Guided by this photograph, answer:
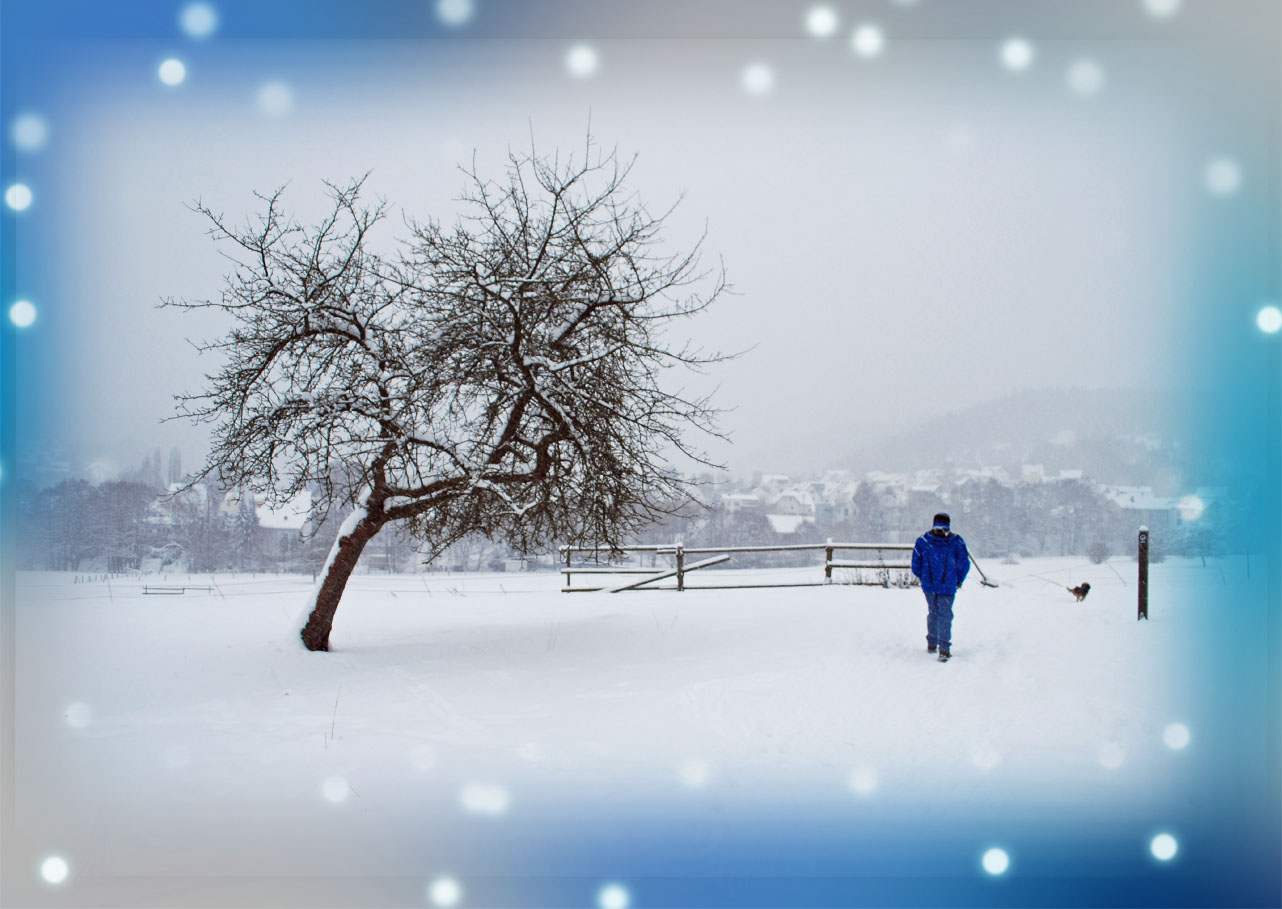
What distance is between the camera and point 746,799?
429 cm

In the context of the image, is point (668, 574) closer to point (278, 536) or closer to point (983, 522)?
point (278, 536)

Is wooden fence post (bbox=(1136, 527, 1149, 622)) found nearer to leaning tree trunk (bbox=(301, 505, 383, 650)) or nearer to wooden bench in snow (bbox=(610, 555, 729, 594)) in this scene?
wooden bench in snow (bbox=(610, 555, 729, 594))

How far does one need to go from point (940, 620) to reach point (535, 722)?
171 inches

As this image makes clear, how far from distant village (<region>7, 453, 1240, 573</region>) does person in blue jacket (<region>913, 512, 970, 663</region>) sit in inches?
76.1

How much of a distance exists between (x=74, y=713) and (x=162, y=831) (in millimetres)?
1914

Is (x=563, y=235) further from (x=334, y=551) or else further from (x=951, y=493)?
(x=951, y=493)

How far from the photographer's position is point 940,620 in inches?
294

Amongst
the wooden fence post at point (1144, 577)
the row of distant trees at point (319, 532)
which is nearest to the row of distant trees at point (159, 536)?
the row of distant trees at point (319, 532)

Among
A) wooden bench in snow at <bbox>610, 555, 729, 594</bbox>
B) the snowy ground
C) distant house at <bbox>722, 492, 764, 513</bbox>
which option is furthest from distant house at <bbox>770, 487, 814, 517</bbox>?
the snowy ground

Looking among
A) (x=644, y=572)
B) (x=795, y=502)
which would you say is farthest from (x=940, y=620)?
(x=795, y=502)

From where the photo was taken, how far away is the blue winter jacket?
7.45 m

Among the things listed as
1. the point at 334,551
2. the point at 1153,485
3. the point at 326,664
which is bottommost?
the point at 326,664

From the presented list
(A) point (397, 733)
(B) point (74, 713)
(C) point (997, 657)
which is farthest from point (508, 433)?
(C) point (997, 657)

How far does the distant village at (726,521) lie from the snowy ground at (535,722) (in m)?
0.62
